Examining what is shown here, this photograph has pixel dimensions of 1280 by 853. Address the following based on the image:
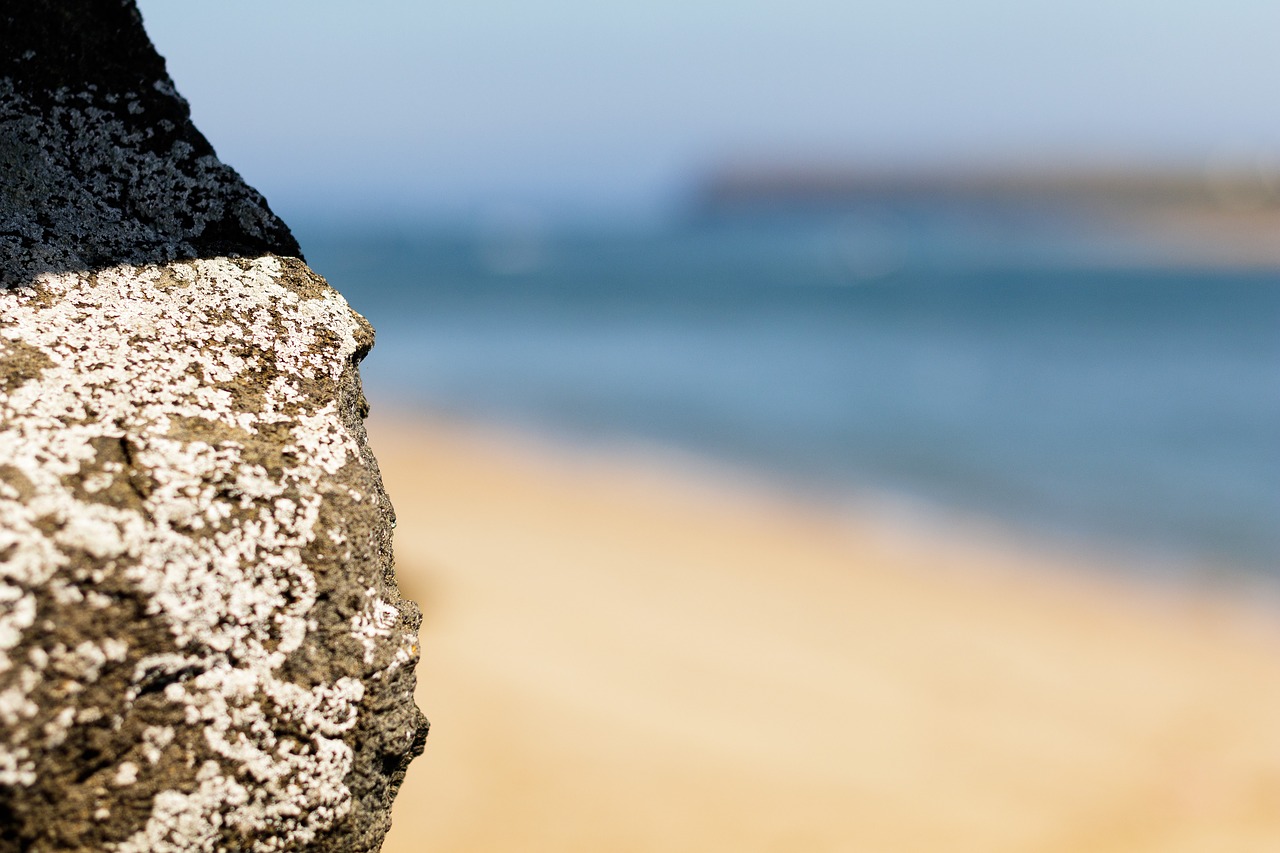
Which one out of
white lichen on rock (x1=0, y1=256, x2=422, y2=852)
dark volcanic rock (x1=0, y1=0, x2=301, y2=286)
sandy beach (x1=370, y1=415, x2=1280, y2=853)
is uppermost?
sandy beach (x1=370, y1=415, x2=1280, y2=853)

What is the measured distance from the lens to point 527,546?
→ 717 centimetres

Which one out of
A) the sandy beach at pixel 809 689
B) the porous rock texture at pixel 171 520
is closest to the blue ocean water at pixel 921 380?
the sandy beach at pixel 809 689

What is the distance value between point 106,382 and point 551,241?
86.2 meters

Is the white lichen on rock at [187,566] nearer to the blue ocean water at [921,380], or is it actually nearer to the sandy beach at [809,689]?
the sandy beach at [809,689]

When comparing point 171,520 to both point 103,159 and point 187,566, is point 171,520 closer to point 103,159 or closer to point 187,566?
point 187,566

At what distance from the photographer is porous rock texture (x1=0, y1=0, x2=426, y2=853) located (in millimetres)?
1131

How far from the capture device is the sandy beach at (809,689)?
364cm

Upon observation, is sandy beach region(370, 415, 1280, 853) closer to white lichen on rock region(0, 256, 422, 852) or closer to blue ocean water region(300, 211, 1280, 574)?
blue ocean water region(300, 211, 1280, 574)

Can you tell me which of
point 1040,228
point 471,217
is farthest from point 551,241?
point 471,217

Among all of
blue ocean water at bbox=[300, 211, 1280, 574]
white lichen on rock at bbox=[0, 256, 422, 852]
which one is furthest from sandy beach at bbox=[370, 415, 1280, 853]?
white lichen on rock at bbox=[0, 256, 422, 852]

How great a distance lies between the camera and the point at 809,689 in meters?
5.12

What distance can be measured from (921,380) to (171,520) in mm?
14858

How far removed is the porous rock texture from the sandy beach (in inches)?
82.5

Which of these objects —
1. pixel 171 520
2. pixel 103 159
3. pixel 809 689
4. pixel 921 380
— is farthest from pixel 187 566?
pixel 921 380
